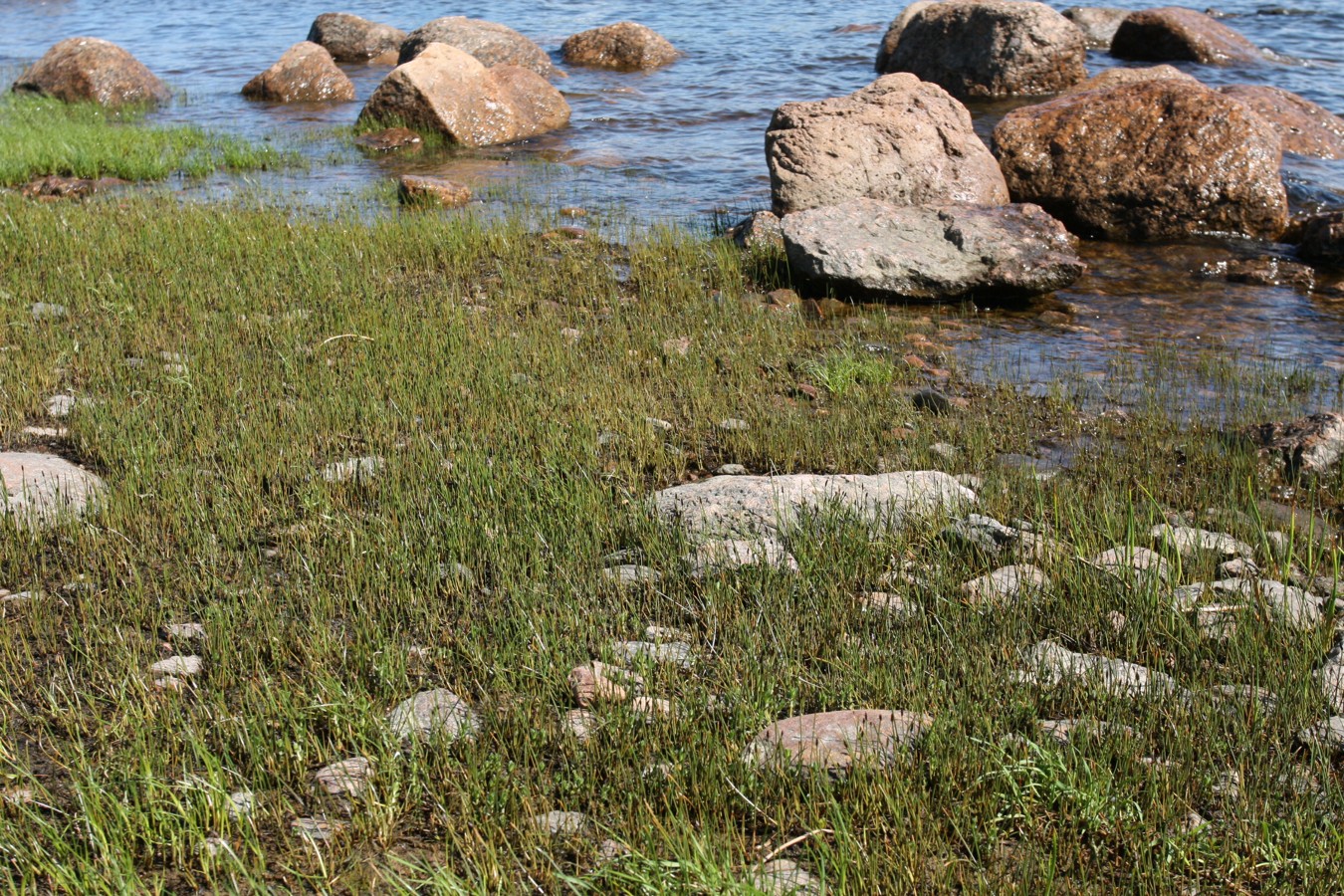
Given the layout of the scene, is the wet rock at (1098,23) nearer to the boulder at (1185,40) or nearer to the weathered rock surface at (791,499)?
the boulder at (1185,40)

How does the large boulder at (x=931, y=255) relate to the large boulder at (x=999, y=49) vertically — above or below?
below

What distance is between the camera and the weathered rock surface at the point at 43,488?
4984 millimetres

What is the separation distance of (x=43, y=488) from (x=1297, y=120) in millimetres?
14793

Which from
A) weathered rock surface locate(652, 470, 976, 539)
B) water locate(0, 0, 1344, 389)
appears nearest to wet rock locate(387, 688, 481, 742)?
weathered rock surface locate(652, 470, 976, 539)

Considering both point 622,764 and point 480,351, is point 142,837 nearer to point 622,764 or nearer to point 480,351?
point 622,764

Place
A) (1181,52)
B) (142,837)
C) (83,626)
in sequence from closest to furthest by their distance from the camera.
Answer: (142,837), (83,626), (1181,52)

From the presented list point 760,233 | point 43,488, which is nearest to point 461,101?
point 760,233

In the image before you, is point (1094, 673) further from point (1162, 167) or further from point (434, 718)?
point (1162, 167)

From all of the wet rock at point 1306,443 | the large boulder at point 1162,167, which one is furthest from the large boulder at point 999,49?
the wet rock at point 1306,443

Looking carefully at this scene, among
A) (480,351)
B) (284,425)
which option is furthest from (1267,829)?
(480,351)

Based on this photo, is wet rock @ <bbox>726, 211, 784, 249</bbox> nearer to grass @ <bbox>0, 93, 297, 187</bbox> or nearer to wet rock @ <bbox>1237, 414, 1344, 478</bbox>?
wet rock @ <bbox>1237, 414, 1344, 478</bbox>

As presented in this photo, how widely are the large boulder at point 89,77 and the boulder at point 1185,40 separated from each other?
17685 mm

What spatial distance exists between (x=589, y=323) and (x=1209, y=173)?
667 centimetres

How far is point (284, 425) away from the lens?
19.9 feet
